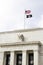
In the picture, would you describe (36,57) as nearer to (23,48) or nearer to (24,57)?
(24,57)

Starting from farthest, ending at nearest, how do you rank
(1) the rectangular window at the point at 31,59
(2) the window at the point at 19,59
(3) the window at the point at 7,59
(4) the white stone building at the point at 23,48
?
(3) the window at the point at 7,59, (2) the window at the point at 19,59, (1) the rectangular window at the point at 31,59, (4) the white stone building at the point at 23,48

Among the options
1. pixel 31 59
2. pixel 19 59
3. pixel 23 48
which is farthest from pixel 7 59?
pixel 31 59

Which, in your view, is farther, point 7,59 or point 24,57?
point 7,59

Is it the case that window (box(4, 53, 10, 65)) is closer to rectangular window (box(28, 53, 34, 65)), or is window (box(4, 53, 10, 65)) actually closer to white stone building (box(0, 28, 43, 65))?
white stone building (box(0, 28, 43, 65))

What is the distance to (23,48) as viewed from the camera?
99.7 ft

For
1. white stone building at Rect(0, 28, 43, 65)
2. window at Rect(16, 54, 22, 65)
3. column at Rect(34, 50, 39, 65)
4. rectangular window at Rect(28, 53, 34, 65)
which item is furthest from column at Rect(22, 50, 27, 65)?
column at Rect(34, 50, 39, 65)

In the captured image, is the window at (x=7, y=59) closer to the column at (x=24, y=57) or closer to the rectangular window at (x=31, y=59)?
the column at (x=24, y=57)

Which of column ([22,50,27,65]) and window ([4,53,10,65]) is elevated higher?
column ([22,50,27,65])

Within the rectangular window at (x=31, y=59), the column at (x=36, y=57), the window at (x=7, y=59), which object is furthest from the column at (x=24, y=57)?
the window at (x=7, y=59)

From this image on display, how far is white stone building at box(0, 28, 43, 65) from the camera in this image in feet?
97.8

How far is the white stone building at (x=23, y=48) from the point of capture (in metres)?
29.8

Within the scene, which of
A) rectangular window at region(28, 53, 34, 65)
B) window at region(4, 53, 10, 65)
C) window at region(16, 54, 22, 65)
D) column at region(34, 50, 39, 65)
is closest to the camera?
column at region(34, 50, 39, 65)

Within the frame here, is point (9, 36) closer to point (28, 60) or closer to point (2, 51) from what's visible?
point (2, 51)

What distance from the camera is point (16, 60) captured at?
3114 centimetres
